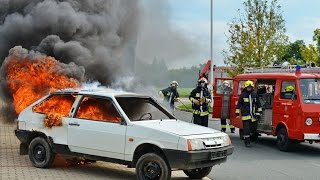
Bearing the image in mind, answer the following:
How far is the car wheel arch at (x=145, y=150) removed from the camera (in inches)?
297

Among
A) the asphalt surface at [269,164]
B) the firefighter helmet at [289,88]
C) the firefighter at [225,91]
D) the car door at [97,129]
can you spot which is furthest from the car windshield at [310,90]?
A: the car door at [97,129]

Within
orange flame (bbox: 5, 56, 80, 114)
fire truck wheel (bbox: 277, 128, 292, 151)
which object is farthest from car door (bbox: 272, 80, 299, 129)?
orange flame (bbox: 5, 56, 80, 114)

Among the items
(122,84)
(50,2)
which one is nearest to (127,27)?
(122,84)

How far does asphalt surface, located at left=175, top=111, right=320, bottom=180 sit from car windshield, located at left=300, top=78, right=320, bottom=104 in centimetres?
128

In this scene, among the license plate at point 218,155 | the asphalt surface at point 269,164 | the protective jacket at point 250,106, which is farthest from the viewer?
the protective jacket at point 250,106

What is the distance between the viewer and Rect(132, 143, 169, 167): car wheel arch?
7.54 metres

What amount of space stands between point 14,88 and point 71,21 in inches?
87.8

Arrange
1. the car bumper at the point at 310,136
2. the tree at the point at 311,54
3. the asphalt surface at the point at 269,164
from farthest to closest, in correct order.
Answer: the tree at the point at 311,54 → the car bumper at the point at 310,136 → the asphalt surface at the point at 269,164

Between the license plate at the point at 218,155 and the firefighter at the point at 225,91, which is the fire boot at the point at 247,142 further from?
the license plate at the point at 218,155

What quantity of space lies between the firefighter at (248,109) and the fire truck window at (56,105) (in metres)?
5.24

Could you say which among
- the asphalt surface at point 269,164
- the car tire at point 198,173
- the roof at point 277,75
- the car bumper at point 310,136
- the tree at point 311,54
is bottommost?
the asphalt surface at point 269,164

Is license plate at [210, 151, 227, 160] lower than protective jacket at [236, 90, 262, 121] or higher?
lower

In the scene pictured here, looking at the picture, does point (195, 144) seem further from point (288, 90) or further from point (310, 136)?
point (288, 90)

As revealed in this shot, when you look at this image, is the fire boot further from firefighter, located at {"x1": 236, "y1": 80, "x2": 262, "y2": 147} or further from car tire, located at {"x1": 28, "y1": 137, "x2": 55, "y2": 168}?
car tire, located at {"x1": 28, "y1": 137, "x2": 55, "y2": 168}
